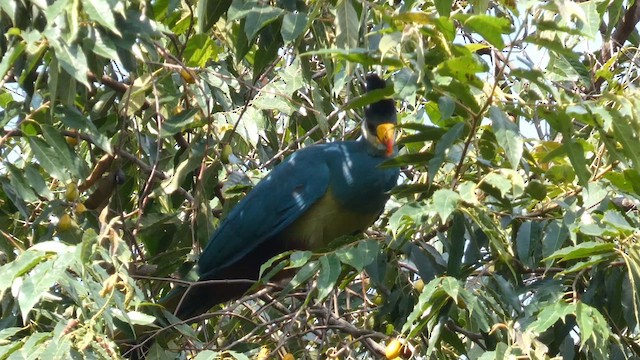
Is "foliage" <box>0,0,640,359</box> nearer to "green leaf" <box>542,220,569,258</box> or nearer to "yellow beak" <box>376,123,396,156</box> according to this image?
"green leaf" <box>542,220,569,258</box>

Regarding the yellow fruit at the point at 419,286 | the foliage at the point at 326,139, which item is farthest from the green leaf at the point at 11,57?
the yellow fruit at the point at 419,286

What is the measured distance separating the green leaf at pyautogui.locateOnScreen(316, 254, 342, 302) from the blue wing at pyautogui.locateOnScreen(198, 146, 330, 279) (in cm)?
125

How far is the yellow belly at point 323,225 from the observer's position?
13.4ft

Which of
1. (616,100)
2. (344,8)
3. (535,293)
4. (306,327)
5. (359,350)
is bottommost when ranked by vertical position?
(359,350)

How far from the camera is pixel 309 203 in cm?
412

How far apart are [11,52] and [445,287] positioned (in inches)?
48.5

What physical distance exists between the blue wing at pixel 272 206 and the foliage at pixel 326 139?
9cm

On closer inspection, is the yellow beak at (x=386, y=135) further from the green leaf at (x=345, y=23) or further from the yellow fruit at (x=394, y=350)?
the yellow fruit at (x=394, y=350)

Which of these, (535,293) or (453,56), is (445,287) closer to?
(535,293)

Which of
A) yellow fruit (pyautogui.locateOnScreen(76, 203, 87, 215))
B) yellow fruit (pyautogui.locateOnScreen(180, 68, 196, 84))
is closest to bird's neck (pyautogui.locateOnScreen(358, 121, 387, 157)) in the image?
yellow fruit (pyautogui.locateOnScreen(180, 68, 196, 84))

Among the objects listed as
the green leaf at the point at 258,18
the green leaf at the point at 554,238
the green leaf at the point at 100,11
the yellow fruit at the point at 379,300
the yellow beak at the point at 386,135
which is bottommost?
the yellow fruit at the point at 379,300

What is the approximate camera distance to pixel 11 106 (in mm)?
3176

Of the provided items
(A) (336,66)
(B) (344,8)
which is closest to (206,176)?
(A) (336,66)

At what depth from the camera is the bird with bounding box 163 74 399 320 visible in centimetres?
404
